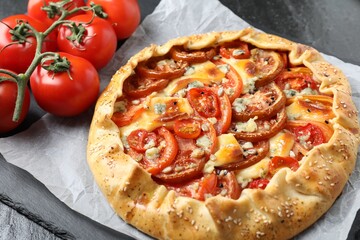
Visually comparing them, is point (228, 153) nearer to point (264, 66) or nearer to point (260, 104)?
point (260, 104)

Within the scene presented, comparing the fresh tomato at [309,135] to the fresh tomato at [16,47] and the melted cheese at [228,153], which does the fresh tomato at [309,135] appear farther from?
the fresh tomato at [16,47]

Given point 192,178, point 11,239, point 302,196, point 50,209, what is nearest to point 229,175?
point 192,178

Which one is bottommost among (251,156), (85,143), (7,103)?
(85,143)

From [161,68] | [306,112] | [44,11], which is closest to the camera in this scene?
[306,112]

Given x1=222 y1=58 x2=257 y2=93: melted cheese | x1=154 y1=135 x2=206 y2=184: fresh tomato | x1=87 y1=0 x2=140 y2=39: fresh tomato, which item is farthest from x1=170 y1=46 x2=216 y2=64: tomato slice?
x1=154 y1=135 x2=206 y2=184: fresh tomato

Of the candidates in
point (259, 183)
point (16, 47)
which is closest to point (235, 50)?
point (259, 183)

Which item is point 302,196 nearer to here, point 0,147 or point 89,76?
point 89,76
